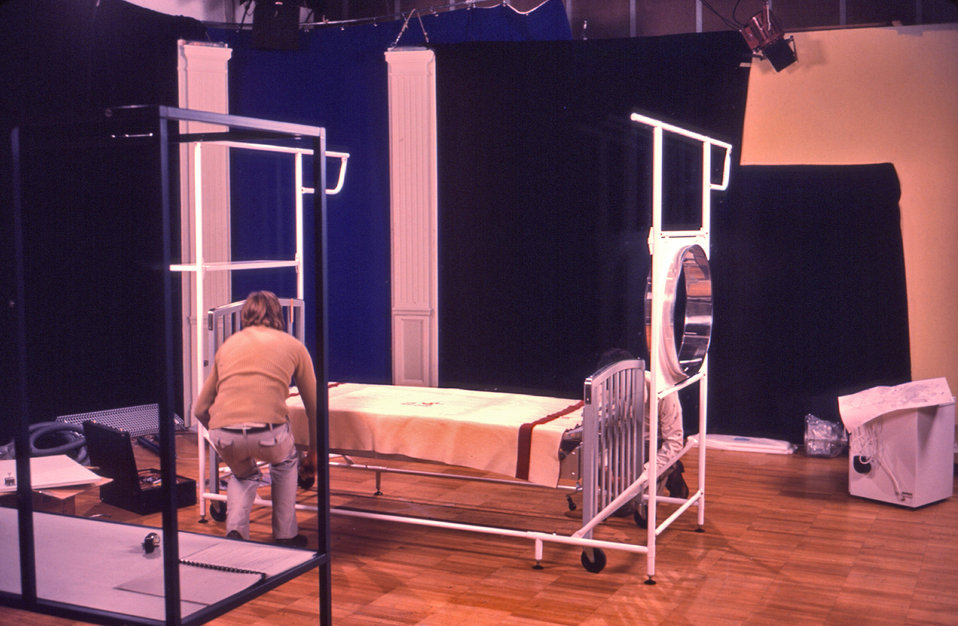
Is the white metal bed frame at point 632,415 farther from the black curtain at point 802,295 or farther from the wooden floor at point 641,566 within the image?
the black curtain at point 802,295

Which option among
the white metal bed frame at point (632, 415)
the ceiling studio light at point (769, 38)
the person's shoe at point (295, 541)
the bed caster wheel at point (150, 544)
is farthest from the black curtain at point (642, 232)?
the bed caster wheel at point (150, 544)

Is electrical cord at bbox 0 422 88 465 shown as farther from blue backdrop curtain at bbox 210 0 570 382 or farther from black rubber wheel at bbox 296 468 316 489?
black rubber wheel at bbox 296 468 316 489

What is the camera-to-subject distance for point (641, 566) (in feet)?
13.4

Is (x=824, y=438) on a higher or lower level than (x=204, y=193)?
lower

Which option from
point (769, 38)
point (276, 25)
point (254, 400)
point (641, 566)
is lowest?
point (641, 566)

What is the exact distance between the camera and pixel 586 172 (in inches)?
251

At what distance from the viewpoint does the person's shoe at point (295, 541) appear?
4.09m

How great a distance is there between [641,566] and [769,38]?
3.69 metres

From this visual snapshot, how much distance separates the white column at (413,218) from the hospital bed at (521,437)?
2126 millimetres

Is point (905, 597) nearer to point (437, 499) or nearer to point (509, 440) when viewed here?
point (509, 440)

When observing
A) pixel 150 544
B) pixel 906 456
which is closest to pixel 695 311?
pixel 906 456

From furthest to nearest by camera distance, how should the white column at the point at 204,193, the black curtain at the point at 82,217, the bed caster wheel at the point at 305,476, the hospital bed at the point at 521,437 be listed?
the white column at the point at 204,193 < the black curtain at the point at 82,217 < the bed caster wheel at the point at 305,476 < the hospital bed at the point at 521,437

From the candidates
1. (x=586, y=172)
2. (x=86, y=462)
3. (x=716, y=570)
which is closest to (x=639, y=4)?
(x=586, y=172)

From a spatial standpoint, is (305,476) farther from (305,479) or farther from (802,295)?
(802,295)
